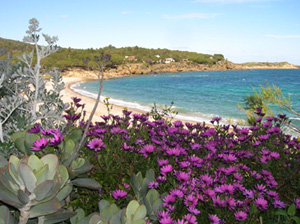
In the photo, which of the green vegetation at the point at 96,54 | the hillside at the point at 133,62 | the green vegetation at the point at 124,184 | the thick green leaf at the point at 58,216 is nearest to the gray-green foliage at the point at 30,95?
the green vegetation at the point at 124,184

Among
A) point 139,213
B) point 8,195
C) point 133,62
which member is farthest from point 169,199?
point 133,62

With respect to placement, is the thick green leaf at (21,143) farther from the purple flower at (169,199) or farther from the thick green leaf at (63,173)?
the purple flower at (169,199)

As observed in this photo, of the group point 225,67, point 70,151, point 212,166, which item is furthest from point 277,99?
point 225,67

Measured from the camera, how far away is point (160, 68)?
95.9m

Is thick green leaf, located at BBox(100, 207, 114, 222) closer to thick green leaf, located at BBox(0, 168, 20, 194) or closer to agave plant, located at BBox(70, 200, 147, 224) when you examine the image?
agave plant, located at BBox(70, 200, 147, 224)

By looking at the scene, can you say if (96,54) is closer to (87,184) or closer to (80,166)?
(80,166)

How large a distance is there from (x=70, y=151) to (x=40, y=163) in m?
0.40

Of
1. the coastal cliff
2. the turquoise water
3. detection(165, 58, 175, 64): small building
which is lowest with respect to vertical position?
the turquoise water

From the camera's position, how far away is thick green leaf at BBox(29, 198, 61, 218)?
1365mm

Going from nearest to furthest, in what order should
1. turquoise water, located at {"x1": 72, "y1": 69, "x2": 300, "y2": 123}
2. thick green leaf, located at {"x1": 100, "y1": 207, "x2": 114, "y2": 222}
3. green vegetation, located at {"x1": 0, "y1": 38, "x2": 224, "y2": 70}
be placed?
1. thick green leaf, located at {"x1": 100, "y1": 207, "x2": 114, "y2": 222}
2. turquoise water, located at {"x1": 72, "y1": 69, "x2": 300, "y2": 123}
3. green vegetation, located at {"x1": 0, "y1": 38, "x2": 224, "y2": 70}

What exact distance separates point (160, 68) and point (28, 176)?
95996mm

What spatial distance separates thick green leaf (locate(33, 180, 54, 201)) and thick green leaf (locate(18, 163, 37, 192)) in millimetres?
42

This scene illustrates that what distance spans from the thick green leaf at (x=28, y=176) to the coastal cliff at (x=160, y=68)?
202ft

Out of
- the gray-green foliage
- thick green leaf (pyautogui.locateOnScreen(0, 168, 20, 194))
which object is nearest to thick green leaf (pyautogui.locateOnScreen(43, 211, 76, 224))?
thick green leaf (pyautogui.locateOnScreen(0, 168, 20, 194))
